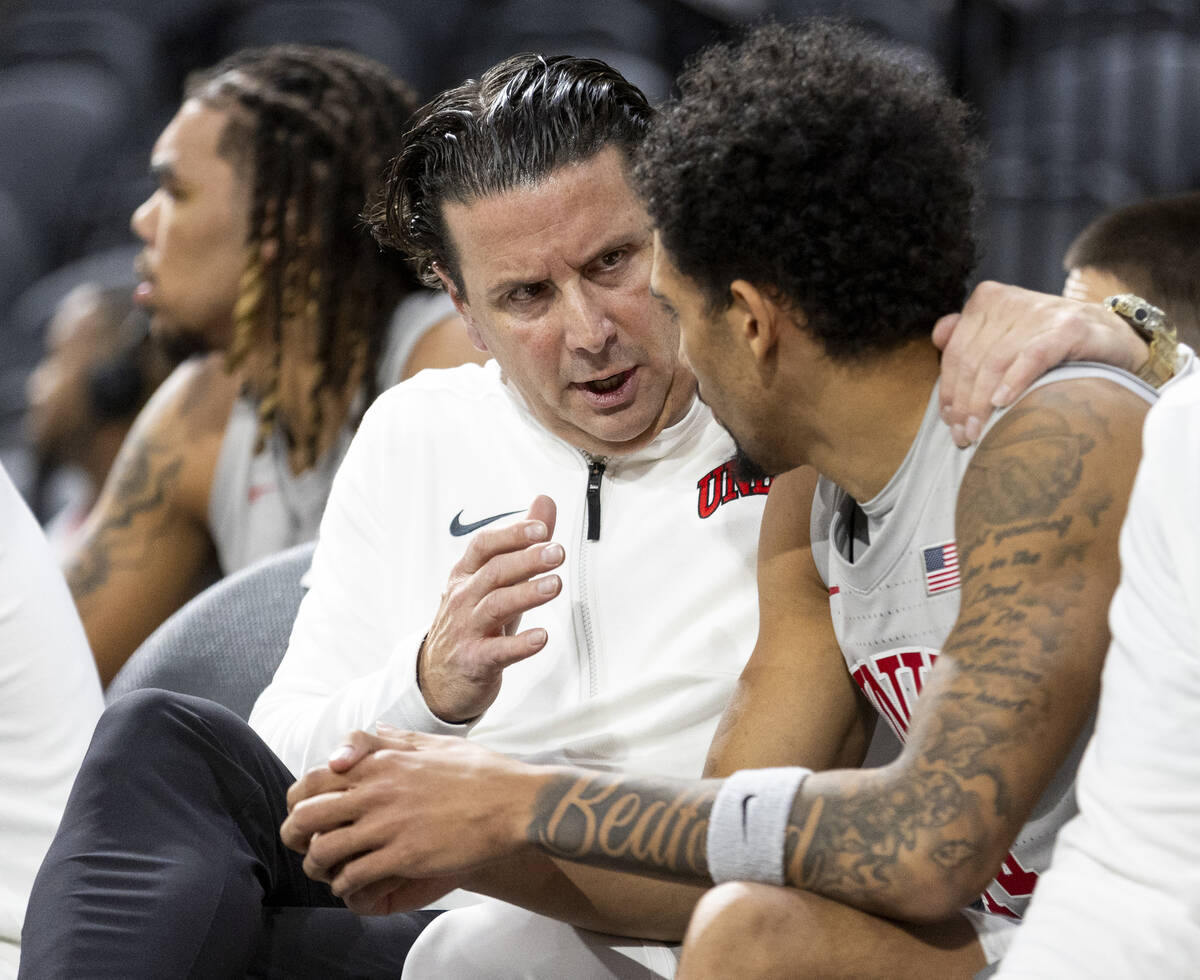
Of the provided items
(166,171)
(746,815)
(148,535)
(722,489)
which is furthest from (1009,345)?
(166,171)

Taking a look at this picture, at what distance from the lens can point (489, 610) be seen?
141 centimetres

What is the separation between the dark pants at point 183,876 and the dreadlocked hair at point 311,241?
1.42 m

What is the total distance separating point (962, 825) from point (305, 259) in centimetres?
222

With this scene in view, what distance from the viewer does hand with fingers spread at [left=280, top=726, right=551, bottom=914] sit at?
45.7 inches

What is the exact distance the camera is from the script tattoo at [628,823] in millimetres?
1107

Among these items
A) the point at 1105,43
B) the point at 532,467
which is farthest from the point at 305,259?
the point at 1105,43

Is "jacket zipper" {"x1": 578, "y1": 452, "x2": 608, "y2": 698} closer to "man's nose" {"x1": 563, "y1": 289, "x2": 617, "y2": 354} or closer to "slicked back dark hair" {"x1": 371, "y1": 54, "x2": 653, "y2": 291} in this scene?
"man's nose" {"x1": 563, "y1": 289, "x2": 617, "y2": 354}

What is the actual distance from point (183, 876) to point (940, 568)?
72cm

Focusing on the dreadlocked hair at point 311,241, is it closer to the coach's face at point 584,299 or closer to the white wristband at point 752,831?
the coach's face at point 584,299

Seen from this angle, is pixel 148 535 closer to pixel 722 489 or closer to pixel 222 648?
pixel 222 648

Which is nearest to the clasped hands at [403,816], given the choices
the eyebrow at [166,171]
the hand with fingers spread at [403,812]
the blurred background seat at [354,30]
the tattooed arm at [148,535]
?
the hand with fingers spread at [403,812]

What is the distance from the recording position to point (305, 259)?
117 inches

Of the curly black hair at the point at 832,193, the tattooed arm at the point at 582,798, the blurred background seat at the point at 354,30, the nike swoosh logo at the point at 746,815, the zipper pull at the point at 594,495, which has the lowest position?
the tattooed arm at the point at 582,798

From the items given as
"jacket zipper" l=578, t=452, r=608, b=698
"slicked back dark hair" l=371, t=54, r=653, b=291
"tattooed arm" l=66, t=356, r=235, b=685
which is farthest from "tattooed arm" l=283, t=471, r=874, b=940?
"tattooed arm" l=66, t=356, r=235, b=685
